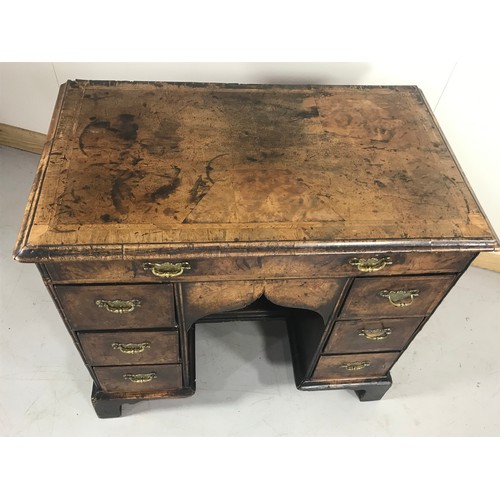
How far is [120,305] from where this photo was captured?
1.23 meters

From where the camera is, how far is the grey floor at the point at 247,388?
168 cm

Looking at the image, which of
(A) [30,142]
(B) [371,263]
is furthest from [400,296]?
(A) [30,142]

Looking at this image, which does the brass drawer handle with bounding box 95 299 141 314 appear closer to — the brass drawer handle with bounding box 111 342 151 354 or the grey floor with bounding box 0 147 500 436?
the brass drawer handle with bounding box 111 342 151 354

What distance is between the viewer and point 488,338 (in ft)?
6.48

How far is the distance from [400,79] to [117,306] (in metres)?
1.20

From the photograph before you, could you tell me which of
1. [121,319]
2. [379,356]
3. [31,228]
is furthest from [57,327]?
[379,356]

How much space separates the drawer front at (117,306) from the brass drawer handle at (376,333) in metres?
0.56

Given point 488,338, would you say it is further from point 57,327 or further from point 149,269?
point 57,327

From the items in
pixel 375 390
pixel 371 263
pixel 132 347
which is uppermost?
pixel 371 263

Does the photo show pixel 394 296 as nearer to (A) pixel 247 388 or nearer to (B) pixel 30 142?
(A) pixel 247 388

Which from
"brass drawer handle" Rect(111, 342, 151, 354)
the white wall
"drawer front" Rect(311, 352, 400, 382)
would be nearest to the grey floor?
"drawer front" Rect(311, 352, 400, 382)

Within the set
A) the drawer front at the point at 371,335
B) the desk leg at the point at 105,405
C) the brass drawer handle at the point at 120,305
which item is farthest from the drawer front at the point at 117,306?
the drawer front at the point at 371,335

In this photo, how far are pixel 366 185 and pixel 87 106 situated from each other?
0.79 metres
